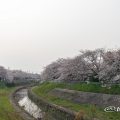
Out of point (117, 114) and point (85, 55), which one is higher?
point (85, 55)

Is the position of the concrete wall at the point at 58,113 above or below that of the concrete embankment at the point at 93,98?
below

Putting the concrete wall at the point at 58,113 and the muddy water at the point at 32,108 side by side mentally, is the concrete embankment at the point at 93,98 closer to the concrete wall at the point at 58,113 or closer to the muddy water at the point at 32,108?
the concrete wall at the point at 58,113

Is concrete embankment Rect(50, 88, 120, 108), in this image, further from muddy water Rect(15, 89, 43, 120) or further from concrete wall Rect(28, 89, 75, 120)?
muddy water Rect(15, 89, 43, 120)

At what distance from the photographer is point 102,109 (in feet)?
108

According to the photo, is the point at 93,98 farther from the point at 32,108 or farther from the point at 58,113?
the point at 32,108

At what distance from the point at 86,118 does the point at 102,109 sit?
311 inches

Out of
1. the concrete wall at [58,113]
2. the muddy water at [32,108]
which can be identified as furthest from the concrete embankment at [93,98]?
the muddy water at [32,108]

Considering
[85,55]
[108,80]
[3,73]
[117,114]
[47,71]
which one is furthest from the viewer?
[3,73]

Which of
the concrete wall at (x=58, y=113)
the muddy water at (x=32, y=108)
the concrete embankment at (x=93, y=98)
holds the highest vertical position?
the concrete embankment at (x=93, y=98)

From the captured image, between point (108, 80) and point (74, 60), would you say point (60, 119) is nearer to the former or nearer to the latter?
point (108, 80)

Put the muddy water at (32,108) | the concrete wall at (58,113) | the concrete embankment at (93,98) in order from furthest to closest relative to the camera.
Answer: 1. the muddy water at (32,108)
2. the concrete embankment at (93,98)
3. the concrete wall at (58,113)

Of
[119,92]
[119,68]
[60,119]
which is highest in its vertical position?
[119,68]

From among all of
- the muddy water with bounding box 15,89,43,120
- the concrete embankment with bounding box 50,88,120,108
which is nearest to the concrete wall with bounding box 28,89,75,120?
the muddy water with bounding box 15,89,43,120

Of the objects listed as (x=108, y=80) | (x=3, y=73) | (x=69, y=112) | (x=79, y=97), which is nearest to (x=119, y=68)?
(x=108, y=80)
